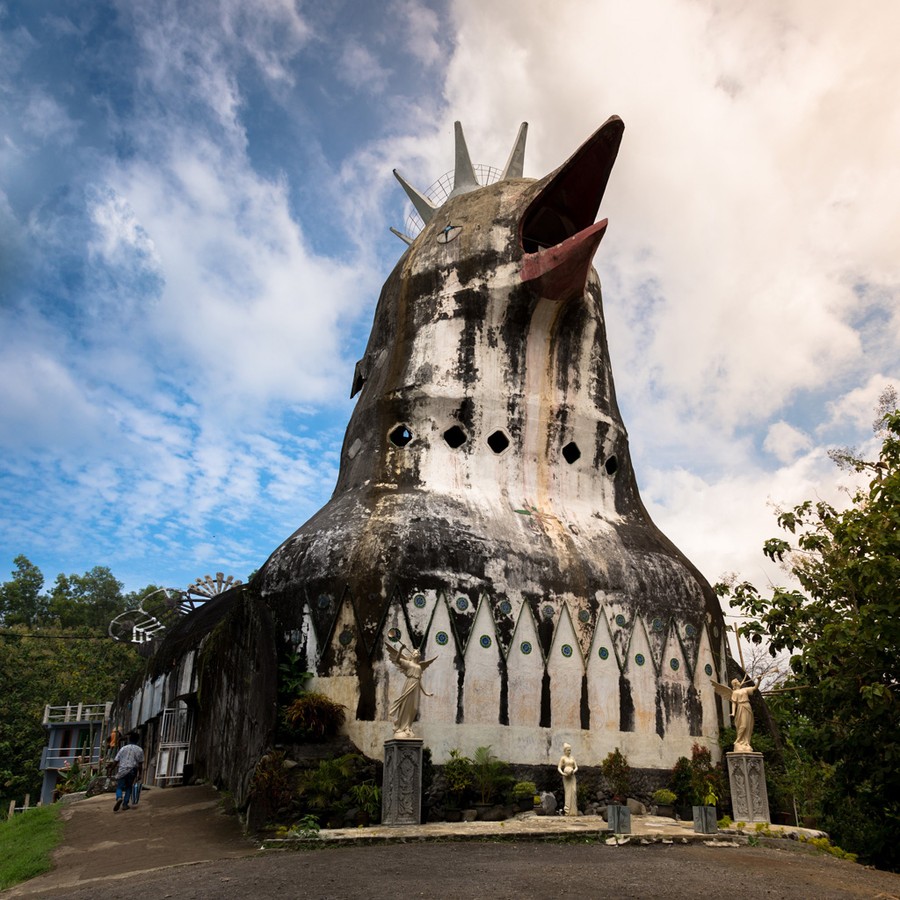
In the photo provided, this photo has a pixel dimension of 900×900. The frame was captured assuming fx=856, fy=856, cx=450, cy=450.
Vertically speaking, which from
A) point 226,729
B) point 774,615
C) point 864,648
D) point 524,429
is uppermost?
point 524,429

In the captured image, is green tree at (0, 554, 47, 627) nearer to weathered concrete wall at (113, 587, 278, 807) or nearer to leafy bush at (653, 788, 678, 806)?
weathered concrete wall at (113, 587, 278, 807)

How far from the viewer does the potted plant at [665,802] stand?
13370mm

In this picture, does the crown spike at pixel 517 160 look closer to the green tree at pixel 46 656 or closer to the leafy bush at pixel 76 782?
the leafy bush at pixel 76 782

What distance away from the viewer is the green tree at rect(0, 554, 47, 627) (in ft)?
175

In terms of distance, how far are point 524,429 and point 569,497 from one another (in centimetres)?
152

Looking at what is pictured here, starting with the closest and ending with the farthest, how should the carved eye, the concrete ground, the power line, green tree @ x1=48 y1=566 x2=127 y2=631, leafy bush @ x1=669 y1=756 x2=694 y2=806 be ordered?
the concrete ground < leafy bush @ x1=669 y1=756 x2=694 y2=806 < the carved eye < the power line < green tree @ x1=48 y1=566 x2=127 y2=631

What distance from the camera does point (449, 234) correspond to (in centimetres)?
1767

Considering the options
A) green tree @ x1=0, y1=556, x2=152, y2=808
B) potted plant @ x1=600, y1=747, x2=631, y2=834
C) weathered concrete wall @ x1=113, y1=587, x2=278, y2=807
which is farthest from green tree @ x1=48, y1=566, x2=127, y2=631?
potted plant @ x1=600, y1=747, x2=631, y2=834

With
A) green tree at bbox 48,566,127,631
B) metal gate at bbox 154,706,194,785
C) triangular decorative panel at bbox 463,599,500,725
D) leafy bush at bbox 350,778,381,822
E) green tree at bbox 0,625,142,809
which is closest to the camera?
leafy bush at bbox 350,778,381,822

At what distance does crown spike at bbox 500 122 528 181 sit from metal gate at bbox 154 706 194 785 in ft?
45.9

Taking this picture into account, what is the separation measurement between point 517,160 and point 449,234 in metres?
4.09

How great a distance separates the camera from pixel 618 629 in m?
14.4

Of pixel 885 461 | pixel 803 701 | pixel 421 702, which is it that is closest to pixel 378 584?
pixel 421 702

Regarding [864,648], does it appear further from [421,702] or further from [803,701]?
[421,702]
